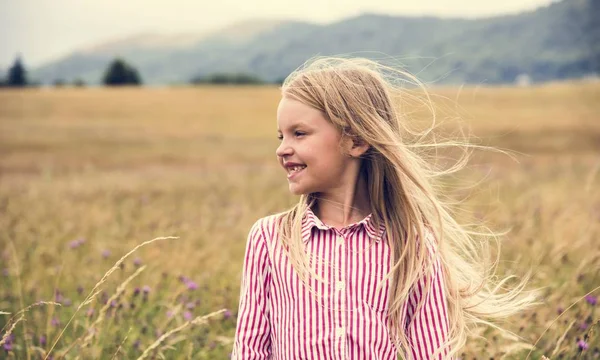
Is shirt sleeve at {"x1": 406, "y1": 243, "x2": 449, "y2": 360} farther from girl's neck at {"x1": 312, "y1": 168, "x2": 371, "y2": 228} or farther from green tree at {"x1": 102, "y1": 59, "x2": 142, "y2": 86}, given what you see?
green tree at {"x1": 102, "y1": 59, "x2": 142, "y2": 86}

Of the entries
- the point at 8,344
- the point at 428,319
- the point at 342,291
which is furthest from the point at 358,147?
the point at 8,344

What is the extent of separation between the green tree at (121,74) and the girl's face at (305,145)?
86638mm

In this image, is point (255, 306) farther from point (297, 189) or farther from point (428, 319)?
point (428, 319)

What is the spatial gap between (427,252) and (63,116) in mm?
38537

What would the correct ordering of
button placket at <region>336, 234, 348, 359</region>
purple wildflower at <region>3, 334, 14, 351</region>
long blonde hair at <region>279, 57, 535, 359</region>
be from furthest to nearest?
purple wildflower at <region>3, 334, 14, 351</region> → long blonde hair at <region>279, 57, 535, 359</region> → button placket at <region>336, 234, 348, 359</region>

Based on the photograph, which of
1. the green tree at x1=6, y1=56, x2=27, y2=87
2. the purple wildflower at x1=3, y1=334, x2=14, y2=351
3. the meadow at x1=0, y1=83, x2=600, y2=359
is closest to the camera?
the purple wildflower at x1=3, y1=334, x2=14, y2=351

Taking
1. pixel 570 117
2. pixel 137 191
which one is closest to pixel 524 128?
pixel 570 117

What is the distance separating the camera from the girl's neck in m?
2.64

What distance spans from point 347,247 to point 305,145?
0.40 metres

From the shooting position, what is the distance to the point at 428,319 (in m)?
2.58

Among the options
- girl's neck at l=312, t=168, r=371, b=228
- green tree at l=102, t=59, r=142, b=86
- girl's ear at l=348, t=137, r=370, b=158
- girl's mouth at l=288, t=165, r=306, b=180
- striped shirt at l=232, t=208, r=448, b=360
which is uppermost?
girl's ear at l=348, t=137, r=370, b=158

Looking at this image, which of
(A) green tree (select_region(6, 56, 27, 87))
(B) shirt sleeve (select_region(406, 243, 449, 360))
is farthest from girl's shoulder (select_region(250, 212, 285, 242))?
(A) green tree (select_region(6, 56, 27, 87))

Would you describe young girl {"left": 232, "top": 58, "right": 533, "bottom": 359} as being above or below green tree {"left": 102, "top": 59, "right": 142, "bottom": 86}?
above

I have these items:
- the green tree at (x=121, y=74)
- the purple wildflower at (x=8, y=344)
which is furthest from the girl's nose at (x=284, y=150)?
the green tree at (x=121, y=74)
